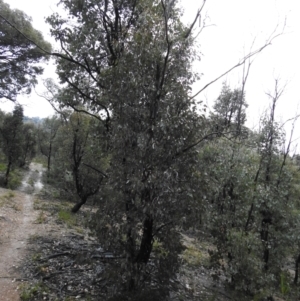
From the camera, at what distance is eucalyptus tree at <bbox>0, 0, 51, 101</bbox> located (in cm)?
1448

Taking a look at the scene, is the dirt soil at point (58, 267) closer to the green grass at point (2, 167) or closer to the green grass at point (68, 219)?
the green grass at point (68, 219)

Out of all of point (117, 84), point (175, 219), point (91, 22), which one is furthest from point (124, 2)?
point (175, 219)

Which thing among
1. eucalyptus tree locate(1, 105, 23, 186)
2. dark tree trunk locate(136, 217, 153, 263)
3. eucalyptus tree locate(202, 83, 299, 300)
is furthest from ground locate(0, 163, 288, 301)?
eucalyptus tree locate(1, 105, 23, 186)

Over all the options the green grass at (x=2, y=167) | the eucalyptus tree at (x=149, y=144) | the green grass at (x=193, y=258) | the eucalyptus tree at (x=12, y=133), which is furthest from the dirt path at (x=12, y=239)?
the green grass at (x=2, y=167)

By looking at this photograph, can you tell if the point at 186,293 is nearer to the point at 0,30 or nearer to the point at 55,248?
the point at 55,248

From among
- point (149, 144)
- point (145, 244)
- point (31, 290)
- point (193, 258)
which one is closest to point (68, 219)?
point (193, 258)

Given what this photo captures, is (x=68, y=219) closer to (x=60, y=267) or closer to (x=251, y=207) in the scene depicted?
(x=60, y=267)

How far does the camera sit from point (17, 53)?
1614cm

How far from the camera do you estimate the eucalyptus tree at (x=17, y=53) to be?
14484mm

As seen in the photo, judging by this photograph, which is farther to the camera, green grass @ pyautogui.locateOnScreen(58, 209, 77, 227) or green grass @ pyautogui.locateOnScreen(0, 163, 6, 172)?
green grass @ pyautogui.locateOnScreen(0, 163, 6, 172)

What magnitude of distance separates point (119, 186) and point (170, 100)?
183 cm

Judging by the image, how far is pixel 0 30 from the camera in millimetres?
14820

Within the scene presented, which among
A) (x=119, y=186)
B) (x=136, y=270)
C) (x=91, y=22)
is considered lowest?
(x=136, y=270)

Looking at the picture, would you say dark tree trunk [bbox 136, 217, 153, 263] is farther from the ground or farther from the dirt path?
the dirt path
